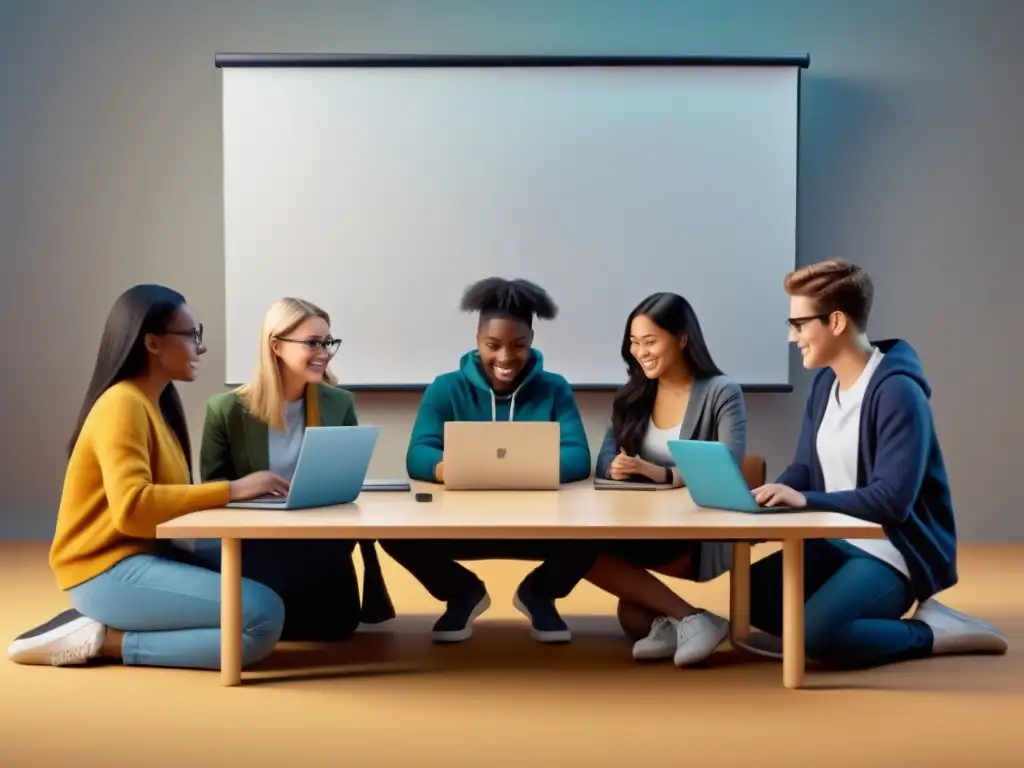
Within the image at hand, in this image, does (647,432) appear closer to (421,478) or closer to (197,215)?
(421,478)

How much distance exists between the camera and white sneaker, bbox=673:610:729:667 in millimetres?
3260

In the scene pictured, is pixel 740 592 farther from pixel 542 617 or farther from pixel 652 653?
pixel 542 617

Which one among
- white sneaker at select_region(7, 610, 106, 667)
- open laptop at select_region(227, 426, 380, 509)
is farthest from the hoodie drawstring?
white sneaker at select_region(7, 610, 106, 667)

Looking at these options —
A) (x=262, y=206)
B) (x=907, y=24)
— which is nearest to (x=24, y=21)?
(x=262, y=206)

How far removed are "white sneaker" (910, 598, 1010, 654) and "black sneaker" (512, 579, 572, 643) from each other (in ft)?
3.32

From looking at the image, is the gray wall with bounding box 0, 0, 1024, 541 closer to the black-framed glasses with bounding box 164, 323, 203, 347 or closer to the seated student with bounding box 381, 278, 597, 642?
the seated student with bounding box 381, 278, 597, 642

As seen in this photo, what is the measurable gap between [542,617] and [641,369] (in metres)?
0.84

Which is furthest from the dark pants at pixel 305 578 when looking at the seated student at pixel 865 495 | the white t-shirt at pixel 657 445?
the seated student at pixel 865 495

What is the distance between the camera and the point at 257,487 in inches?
122

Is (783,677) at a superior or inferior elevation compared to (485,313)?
inferior

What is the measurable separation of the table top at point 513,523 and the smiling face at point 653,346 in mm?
764

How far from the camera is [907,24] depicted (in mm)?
6078

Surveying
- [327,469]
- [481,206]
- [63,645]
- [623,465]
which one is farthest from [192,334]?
[481,206]

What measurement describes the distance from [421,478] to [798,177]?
3067 mm
